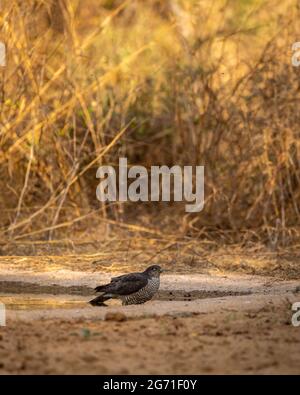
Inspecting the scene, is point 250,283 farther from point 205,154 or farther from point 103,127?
point 103,127

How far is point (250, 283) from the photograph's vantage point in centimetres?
894

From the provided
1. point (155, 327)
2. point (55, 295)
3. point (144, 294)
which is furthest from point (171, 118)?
point (155, 327)

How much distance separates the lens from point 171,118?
12.6 meters

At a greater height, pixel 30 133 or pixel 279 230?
pixel 30 133

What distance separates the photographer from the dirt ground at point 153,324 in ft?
18.0

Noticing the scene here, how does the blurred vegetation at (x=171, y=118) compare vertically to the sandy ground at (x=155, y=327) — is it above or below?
above

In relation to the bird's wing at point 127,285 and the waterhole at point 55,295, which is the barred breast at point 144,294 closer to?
the bird's wing at point 127,285

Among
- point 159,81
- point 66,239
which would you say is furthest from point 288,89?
point 66,239

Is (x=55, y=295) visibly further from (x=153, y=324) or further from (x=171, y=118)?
(x=171, y=118)

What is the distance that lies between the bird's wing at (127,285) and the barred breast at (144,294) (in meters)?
0.04

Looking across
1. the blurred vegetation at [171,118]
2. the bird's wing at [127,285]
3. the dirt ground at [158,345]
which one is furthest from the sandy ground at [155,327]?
the blurred vegetation at [171,118]

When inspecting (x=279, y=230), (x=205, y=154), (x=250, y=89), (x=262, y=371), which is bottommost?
(x=262, y=371)

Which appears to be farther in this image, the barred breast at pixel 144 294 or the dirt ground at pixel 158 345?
the barred breast at pixel 144 294

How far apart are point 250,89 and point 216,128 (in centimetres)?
63
